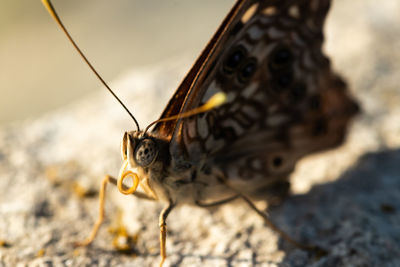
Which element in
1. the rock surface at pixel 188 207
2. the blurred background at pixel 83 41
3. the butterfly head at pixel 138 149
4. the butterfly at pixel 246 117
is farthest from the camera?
the blurred background at pixel 83 41

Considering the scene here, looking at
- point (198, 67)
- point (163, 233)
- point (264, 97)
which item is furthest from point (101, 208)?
point (264, 97)

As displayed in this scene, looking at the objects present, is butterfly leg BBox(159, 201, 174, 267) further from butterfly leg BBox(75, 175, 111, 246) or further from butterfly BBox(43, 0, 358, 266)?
butterfly leg BBox(75, 175, 111, 246)

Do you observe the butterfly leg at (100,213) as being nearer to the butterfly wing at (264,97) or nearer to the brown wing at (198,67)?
the butterfly wing at (264,97)

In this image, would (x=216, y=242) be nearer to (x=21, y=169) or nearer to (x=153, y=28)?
(x=21, y=169)

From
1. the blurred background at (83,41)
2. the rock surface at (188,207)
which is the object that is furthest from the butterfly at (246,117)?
the blurred background at (83,41)

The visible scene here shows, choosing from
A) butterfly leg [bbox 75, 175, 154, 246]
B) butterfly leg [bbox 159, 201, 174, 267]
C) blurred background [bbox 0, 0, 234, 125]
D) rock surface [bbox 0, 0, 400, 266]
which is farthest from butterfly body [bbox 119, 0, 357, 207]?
blurred background [bbox 0, 0, 234, 125]

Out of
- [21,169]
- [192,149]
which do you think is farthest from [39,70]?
[192,149]
